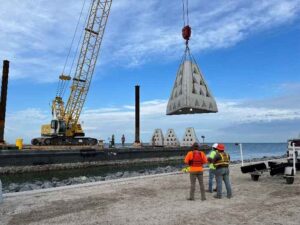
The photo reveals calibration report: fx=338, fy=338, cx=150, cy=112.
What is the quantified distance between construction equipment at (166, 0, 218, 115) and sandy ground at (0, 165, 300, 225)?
9.89 m

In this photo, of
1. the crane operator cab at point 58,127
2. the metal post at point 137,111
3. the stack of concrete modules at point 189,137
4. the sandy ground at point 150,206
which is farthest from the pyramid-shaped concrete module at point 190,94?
the stack of concrete modules at point 189,137

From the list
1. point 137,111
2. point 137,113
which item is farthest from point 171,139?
point 137,111

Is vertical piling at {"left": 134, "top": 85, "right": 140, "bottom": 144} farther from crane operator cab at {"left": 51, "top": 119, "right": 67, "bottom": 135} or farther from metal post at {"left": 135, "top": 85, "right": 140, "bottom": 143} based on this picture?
crane operator cab at {"left": 51, "top": 119, "right": 67, "bottom": 135}

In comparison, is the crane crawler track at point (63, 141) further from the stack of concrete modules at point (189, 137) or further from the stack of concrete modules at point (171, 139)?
the stack of concrete modules at point (171, 139)

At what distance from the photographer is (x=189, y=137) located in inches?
2344

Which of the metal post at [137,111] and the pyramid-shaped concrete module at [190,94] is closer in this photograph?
the pyramid-shaped concrete module at [190,94]

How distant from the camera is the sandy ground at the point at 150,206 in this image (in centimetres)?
769

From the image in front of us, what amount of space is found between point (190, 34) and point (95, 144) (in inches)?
1285

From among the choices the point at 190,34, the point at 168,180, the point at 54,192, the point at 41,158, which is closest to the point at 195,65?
the point at 190,34

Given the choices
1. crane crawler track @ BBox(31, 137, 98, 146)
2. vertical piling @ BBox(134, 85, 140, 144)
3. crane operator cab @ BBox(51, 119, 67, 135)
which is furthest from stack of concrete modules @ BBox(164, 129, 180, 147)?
crane operator cab @ BBox(51, 119, 67, 135)

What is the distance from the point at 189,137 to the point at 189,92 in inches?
1501

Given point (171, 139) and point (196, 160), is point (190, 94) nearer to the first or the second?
point (196, 160)

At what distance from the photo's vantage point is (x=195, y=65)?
76.0 ft

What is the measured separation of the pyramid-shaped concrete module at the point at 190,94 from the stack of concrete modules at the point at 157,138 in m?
39.5
